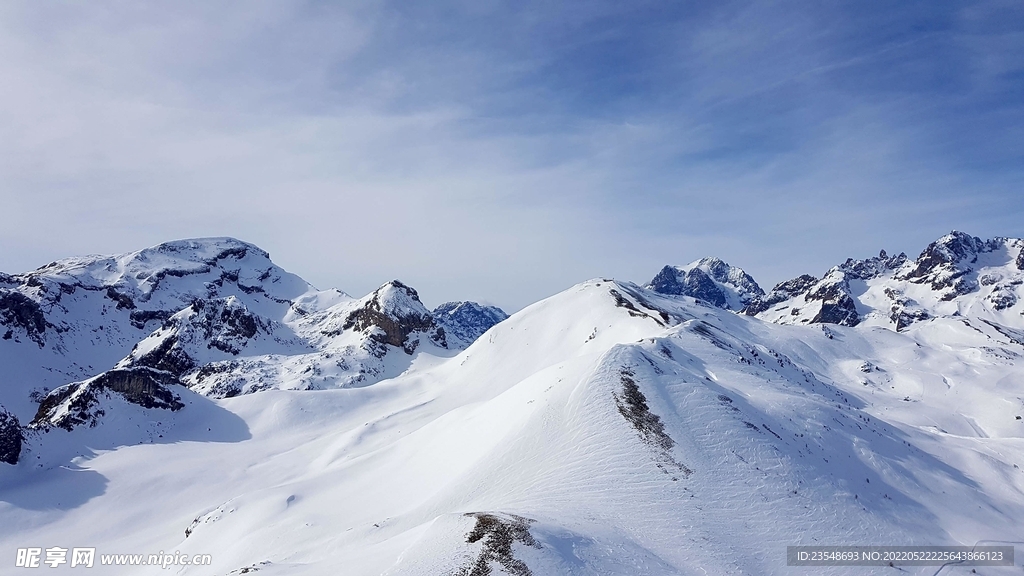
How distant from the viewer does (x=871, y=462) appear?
102 ft

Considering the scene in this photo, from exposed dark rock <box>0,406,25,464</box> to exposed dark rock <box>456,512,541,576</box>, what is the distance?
53.4 m

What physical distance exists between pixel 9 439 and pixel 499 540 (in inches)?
2208

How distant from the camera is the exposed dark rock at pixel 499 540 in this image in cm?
1570

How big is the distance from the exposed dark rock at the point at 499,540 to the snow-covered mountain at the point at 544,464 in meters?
0.08

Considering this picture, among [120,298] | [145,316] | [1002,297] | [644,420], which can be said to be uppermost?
[120,298]

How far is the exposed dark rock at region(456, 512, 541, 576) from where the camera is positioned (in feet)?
51.5

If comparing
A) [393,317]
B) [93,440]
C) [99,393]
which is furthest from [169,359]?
[93,440]

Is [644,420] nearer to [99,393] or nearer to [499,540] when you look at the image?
[499,540]

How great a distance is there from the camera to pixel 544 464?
27141 mm

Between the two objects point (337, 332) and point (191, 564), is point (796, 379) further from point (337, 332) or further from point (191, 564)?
point (337, 332)

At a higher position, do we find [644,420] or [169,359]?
[169,359]

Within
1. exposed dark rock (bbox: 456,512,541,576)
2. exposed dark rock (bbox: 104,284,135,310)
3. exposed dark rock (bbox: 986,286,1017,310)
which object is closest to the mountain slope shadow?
exposed dark rock (bbox: 456,512,541,576)

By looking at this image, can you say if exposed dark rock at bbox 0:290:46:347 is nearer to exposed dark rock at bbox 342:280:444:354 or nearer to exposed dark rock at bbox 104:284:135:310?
exposed dark rock at bbox 104:284:135:310

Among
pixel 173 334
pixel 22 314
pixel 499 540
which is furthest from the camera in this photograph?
pixel 173 334
